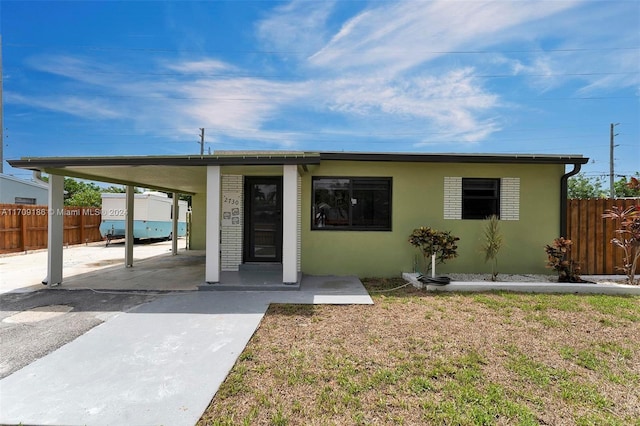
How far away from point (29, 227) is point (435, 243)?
15.2 m

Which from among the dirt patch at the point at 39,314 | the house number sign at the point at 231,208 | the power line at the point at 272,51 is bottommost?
the dirt patch at the point at 39,314

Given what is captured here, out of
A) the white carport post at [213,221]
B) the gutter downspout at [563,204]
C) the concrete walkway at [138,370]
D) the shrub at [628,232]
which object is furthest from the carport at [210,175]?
the shrub at [628,232]

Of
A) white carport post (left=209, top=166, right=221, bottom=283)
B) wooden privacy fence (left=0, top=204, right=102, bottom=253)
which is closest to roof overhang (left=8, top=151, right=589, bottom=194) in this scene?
white carport post (left=209, top=166, right=221, bottom=283)

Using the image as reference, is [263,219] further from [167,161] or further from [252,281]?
[167,161]

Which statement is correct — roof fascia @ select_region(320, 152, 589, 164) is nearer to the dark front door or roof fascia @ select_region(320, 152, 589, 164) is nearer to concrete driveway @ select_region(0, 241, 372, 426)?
the dark front door

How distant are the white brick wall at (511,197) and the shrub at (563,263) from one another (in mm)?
1069

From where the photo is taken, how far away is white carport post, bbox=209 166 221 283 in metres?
5.87

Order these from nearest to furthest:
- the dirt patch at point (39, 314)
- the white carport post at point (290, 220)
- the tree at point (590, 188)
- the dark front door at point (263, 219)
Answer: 1. the dirt patch at point (39, 314)
2. the white carport post at point (290, 220)
3. the dark front door at point (263, 219)
4. the tree at point (590, 188)

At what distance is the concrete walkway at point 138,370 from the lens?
2.32m

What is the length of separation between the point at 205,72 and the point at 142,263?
11.1 meters

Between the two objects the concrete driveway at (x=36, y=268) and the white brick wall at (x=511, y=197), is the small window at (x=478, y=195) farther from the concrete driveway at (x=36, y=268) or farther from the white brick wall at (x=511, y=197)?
the concrete driveway at (x=36, y=268)

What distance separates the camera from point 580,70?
631 inches

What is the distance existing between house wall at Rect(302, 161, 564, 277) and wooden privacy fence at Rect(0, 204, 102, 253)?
1204cm

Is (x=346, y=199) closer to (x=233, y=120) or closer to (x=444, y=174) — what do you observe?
(x=444, y=174)
